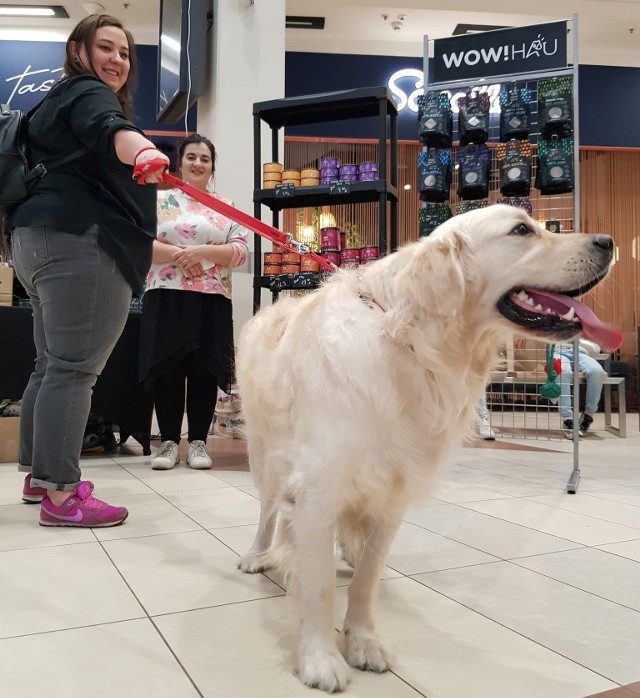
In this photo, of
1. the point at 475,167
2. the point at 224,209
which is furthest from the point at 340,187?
the point at 224,209

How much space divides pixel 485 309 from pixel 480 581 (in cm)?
86

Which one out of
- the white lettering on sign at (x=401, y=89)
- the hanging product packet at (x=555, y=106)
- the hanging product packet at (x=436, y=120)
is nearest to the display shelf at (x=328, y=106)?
the hanging product packet at (x=436, y=120)

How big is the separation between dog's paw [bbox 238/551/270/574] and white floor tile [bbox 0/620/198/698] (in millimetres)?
415

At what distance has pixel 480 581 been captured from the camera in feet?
5.61

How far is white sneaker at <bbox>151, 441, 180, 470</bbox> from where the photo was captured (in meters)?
3.19

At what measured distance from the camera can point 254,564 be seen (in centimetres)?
174

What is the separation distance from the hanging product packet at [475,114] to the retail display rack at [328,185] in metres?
0.39

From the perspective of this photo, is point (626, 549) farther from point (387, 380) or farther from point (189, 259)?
point (189, 259)

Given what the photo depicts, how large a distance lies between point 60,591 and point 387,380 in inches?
40.5

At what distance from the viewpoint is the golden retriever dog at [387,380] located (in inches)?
47.0

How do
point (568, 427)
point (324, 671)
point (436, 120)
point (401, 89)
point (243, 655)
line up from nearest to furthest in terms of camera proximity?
point (324, 671) < point (243, 655) < point (436, 120) < point (568, 427) < point (401, 89)

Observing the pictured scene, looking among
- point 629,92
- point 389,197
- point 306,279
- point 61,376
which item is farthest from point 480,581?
point 629,92

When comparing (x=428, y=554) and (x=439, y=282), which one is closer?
(x=439, y=282)

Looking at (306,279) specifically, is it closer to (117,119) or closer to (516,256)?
(117,119)
